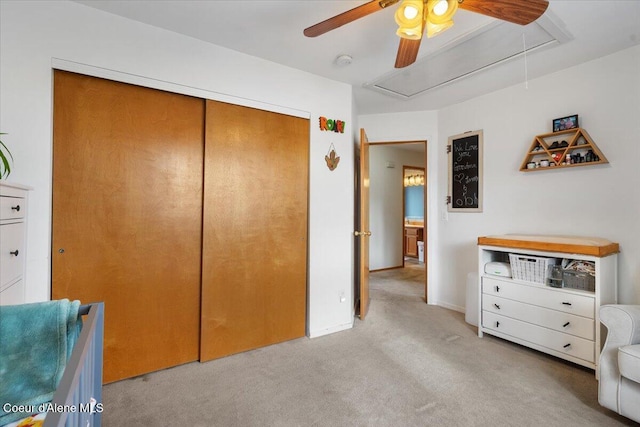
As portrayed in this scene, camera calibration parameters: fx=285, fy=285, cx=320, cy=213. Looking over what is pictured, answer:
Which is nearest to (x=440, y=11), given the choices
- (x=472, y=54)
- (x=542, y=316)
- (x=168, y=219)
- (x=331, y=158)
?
(x=472, y=54)

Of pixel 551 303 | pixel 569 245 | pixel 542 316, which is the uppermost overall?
pixel 569 245

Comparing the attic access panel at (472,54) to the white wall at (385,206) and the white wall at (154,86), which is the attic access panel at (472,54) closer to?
the white wall at (154,86)

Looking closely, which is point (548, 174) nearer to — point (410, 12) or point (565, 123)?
point (565, 123)

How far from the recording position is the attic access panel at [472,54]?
6.29 feet

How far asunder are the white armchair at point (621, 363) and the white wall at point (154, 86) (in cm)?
179

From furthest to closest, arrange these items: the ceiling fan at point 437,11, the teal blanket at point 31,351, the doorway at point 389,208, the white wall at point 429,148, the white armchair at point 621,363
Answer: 1. the doorway at point 389,208
2. the white wall at point 429,148
3. the white armchair at point 621,363
4. the ceiling fan at point 437,11
5. the teal blanket at point 31,351

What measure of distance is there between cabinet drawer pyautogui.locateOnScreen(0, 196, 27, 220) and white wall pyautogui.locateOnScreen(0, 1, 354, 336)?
247mm

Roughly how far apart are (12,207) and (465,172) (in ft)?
11.9

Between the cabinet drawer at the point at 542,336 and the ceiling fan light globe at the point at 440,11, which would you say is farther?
the cabinet drawer at the point at 542,336

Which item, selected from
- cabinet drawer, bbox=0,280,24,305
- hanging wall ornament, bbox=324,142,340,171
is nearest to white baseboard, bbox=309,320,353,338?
hanging wall ornament, bbox=324,142,340,171

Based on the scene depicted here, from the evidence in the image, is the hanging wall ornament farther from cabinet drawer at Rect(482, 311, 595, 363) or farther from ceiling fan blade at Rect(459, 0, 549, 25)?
cabinet drawer at Rect(482, 311, 595, 363)

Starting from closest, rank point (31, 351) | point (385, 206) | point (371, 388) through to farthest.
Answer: point (31, 351) < point (371, 388) < point (385, 206)

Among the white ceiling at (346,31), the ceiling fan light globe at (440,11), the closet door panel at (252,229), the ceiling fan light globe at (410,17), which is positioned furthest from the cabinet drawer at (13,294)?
the ceiling fan light globe at (440,11)

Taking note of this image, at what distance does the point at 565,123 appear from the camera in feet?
7.98
